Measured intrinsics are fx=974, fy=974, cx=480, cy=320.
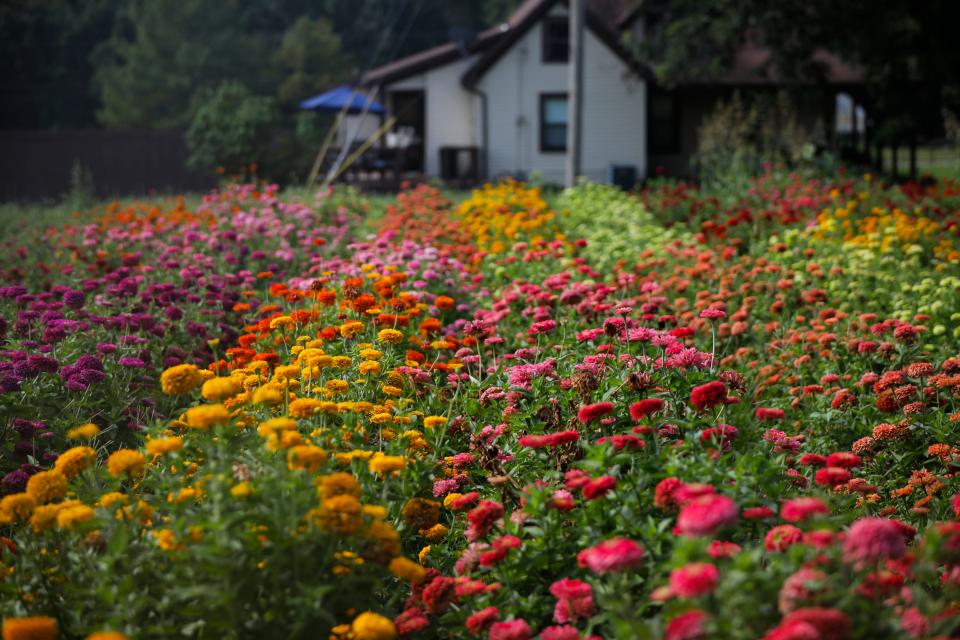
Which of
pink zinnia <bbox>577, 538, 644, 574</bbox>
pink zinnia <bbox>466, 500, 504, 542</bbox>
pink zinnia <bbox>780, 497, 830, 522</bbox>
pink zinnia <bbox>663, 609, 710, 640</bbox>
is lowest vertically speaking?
pink zinnia <bbox>466, 500, 504, 542</bbox>

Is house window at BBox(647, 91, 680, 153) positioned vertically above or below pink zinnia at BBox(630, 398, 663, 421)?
above

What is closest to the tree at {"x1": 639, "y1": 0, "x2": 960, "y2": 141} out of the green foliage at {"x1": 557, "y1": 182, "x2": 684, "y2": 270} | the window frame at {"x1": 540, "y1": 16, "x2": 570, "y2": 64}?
the window frame at {"x1": 540, "y1": 16, "x2": 570, "y2": 64}

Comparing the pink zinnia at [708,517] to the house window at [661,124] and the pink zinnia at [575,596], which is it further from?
the house window at [661,124]

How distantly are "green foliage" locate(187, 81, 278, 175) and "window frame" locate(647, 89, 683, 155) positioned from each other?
389 inches

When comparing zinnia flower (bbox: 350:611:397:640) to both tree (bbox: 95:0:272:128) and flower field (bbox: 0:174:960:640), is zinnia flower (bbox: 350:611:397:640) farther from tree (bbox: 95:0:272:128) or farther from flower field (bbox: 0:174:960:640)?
tree (bbox: 95:0:272:128)

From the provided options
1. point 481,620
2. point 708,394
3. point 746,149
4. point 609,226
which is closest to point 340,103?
point 746,149

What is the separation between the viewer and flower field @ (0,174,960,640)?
232 centimetres

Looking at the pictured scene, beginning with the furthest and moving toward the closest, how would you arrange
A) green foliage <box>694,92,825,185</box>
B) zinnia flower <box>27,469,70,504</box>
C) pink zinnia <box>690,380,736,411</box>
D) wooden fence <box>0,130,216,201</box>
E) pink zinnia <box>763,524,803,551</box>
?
wooden fence <box>0,130,216,201</box>, green foliage <box>694,92,825,185</box>, pink zinnia <box>690,380,736,411</box>, zinnia flower <box>27,469,70,504</box>, pink zinnia <box>763,524,803,551</box>

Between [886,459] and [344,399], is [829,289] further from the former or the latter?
[344,399]

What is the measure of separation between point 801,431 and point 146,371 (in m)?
3.52

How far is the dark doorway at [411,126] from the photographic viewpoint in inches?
972

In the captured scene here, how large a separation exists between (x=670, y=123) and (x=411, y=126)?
23.0 ft

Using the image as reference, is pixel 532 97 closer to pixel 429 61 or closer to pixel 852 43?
pixel 429 61

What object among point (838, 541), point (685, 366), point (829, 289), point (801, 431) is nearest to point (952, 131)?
point (829, 289)
